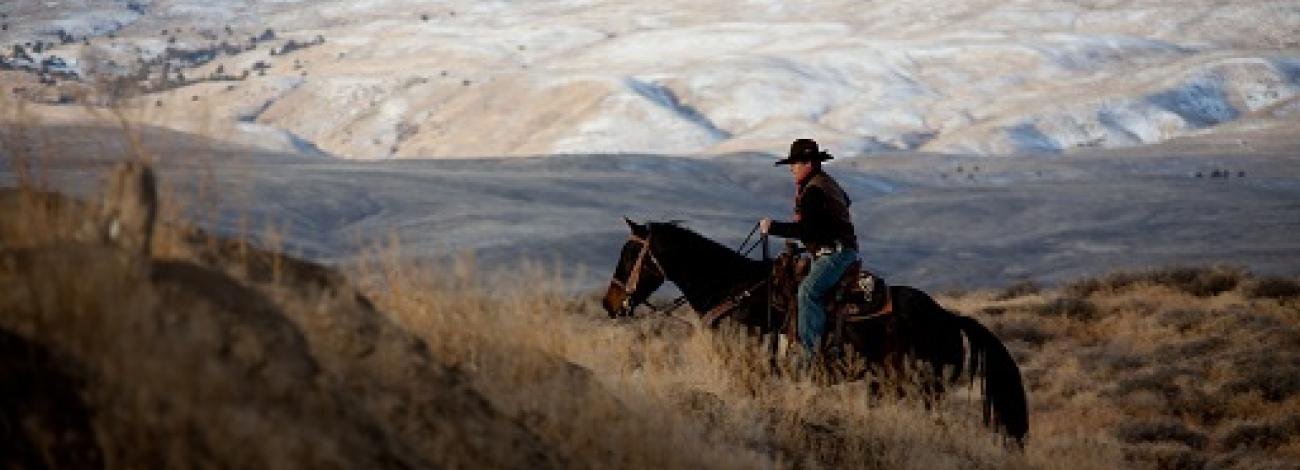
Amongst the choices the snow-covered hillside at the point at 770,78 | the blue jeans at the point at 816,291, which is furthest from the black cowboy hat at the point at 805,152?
the snow-covered hillside at the point at 770,78

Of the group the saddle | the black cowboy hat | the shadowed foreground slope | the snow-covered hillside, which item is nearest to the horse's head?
the shadowed foreground slope

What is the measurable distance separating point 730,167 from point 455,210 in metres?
29.7

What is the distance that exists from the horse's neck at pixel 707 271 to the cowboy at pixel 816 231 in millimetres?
614

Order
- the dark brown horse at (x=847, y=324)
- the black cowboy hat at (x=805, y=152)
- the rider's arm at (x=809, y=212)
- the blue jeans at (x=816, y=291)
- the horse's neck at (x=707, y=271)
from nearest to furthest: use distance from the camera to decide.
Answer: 1. the rider's arm at (x=809, y=212)
2. the black cowboy hat at (x=805, y=152)
3. the blue jeans at (x=816, y=291)
4. the dark brown horse at (x=847, y=324)
5. the horse's neck at (x=707, y=271)

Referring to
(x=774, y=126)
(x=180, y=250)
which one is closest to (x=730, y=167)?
(x=774, y=126)

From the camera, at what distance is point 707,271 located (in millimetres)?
11500

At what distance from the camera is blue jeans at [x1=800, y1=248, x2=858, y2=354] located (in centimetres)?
1084

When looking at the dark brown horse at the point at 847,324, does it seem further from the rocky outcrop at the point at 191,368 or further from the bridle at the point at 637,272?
the rocky outcrop at the point at 191,368

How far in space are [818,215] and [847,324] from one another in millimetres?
1154

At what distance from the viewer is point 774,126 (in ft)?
400

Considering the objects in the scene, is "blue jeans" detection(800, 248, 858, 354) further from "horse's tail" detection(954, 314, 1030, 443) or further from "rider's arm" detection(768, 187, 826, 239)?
"horse's tail" detection(954, 314, 1030, 443)

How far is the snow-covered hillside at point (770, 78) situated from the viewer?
123062 mm

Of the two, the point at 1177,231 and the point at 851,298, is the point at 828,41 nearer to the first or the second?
the point at 1177,231

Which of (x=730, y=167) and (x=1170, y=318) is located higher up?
(x=1170, y=318)
